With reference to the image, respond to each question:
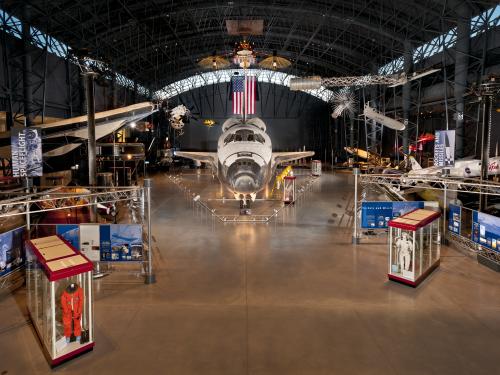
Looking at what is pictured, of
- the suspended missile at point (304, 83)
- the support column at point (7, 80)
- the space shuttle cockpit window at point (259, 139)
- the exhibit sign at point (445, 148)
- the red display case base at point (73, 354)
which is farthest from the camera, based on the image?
the suspended missile at point (304, 83)

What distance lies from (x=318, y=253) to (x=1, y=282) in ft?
29.9

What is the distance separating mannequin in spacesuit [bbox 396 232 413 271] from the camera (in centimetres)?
883

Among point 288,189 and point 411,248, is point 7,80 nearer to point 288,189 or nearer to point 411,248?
point 288,189

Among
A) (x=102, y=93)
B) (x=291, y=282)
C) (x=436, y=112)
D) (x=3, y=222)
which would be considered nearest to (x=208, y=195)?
(x=3, y=222)

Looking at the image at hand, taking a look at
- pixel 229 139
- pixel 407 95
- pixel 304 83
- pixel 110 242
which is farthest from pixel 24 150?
pixel 407 95

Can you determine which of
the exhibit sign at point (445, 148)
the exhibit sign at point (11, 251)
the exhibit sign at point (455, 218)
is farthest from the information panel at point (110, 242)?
the exhibit sign at point (445, 148)

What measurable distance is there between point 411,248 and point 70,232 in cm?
886

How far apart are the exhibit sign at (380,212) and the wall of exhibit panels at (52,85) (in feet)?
64.3

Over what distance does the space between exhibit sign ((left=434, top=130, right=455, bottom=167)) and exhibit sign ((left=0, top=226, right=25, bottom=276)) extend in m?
17.9

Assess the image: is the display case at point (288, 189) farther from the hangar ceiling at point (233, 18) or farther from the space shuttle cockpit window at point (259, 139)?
the hangar ceiling at point (233, 18)

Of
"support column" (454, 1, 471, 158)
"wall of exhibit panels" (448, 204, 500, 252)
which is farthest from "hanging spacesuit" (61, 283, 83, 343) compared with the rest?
"support column" (454, 1, 471, 158)

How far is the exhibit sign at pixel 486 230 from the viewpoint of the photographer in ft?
33.1

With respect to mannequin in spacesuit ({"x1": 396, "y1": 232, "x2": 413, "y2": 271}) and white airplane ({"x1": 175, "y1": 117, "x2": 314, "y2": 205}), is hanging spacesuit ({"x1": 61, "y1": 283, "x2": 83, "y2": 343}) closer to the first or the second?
mannequin in spacesuit ({"x1": 396, "y1": 232, "x2": 413, "y2": 271})

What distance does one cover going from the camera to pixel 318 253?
11766mm
